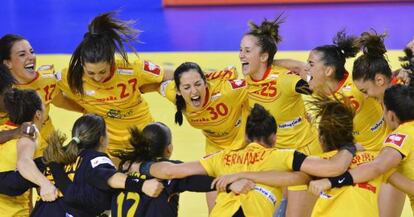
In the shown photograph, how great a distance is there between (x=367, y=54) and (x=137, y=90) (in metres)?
2.18

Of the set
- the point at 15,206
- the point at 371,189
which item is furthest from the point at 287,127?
the point at 15,206

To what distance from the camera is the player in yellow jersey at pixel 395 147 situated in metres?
5.79

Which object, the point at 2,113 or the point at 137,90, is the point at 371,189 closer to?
the point at 137,90

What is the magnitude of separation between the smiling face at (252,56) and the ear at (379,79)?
1175 mm

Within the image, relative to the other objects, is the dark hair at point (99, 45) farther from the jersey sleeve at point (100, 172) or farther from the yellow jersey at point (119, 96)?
the jersey sleeve at point (100, 172)

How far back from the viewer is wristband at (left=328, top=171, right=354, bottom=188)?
5801 mm

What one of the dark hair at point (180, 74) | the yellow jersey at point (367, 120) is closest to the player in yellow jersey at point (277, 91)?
the yellow jersey at point (367, 120)

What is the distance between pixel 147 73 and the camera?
795 centimetres

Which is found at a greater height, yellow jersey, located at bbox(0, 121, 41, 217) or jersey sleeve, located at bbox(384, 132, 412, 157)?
jersey sleeve, located at bbox(384, 132, 412, 157)

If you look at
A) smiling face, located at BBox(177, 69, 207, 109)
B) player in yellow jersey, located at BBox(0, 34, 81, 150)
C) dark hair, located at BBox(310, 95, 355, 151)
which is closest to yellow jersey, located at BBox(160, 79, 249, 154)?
smiling face, located at BBox(177, 69, 207, 109)

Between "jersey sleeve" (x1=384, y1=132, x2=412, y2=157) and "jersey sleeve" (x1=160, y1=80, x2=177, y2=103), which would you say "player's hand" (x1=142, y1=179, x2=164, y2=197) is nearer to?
"jersey sleeve" (x1=384, y1=132, x2=412, y2=157)

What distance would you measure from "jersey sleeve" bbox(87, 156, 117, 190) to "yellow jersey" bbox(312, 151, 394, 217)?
1504 mm

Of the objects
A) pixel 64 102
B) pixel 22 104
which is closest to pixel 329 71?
pixel 64 102

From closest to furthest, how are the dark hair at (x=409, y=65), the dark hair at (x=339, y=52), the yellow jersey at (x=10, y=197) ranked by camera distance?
the yellow jersey at (x=10, y=197) → the dark hair at (x=409, y=65) → the dark hair at (x=339, y=52)
